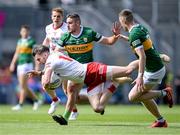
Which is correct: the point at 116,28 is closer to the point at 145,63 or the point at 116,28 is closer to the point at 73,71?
the point at 145,63

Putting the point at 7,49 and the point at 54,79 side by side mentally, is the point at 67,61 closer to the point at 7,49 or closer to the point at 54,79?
the point at 54,79

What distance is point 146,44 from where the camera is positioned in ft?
54.7

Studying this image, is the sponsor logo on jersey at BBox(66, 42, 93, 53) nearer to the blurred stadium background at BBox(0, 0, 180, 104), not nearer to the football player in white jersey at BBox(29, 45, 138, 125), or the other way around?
the football player in white jersey at BBox(29, 45, 138, 125)

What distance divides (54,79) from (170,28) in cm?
1771

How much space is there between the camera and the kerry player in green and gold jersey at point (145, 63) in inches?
644

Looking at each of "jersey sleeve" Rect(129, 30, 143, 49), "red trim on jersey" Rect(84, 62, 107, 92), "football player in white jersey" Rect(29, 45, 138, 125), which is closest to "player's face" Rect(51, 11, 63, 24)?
"football player in white jersey" Rect(29, 45, 138, 125)

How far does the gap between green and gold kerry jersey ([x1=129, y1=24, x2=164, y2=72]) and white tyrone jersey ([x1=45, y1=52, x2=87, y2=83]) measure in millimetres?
1123

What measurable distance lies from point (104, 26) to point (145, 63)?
18669 millimetres

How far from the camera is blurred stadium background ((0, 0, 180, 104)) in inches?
1339

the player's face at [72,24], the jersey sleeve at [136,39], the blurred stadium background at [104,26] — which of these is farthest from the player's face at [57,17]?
the blurred stadium background at [104,26]

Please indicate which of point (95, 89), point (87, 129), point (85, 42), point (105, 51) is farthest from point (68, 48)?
point (105, 51)

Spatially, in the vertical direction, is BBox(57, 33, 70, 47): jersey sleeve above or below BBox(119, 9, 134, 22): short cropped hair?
below

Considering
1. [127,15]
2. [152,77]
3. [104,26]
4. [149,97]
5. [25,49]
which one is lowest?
[104,26]

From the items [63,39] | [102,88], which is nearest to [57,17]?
[63,39]
